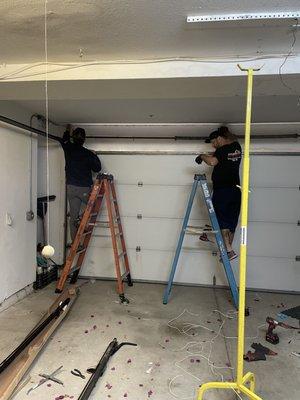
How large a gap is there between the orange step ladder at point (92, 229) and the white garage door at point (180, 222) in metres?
0.21

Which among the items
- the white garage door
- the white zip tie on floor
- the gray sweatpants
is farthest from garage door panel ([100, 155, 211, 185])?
the white zip tie on floor

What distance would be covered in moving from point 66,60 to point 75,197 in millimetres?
2087

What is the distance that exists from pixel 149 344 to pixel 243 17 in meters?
2.55

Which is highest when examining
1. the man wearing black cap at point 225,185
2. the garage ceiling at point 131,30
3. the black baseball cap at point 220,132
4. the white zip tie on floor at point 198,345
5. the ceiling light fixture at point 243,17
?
the garage ceiling at point 131,30

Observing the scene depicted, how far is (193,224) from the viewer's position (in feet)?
13.9

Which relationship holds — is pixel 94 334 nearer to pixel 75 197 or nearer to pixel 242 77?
pixel 75 197

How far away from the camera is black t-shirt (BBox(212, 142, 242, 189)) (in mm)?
3441

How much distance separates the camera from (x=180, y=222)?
424 cm

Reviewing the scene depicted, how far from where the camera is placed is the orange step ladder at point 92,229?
12.0ft

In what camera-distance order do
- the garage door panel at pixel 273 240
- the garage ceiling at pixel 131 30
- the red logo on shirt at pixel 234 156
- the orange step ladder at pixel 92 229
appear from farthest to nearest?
1. the garage door panel at pixel 273 240
2. the orange step ladder at pixel 92 229
3. the red logo on shirt at pixel 234 156
4. the garage ceiling at pixel 131 30

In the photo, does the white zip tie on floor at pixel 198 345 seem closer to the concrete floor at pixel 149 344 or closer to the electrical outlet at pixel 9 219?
the concrete floor at pixel 149 344

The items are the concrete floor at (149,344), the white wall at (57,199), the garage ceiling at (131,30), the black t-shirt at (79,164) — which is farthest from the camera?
the white wall at (57,199)

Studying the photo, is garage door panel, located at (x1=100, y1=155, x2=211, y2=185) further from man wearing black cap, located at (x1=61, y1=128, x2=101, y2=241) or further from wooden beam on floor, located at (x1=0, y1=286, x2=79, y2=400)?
wooden beam on floor, located at (x1=0, y1=286, x2=79, y2=400)

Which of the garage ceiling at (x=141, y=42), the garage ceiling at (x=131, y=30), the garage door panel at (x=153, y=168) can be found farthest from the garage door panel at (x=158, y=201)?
the garage ceiling at (x=131, y=30)
